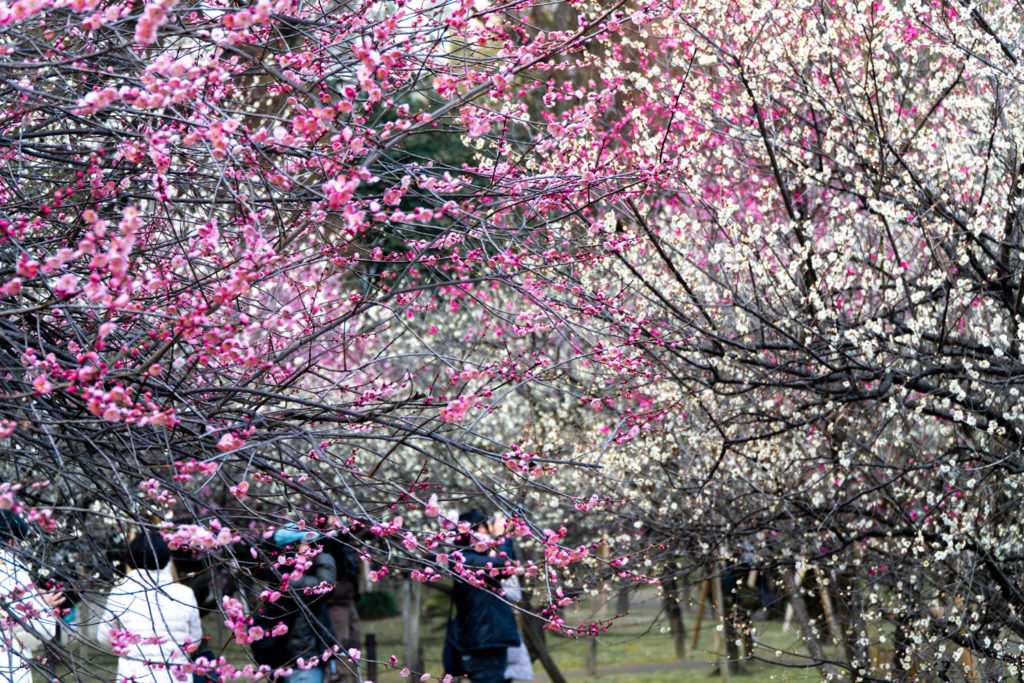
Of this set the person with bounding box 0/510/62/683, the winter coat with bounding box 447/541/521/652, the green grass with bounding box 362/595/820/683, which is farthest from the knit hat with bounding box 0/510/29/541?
the green grass with bounding box 362/595/820/683

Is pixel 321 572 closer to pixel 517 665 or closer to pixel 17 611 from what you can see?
pixel 517 665

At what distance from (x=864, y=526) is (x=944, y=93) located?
2.59 meters

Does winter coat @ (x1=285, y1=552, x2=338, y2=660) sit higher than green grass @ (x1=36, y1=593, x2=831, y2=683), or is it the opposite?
winter coat @ (x1=285, y1=552, x2=338, y2=660)

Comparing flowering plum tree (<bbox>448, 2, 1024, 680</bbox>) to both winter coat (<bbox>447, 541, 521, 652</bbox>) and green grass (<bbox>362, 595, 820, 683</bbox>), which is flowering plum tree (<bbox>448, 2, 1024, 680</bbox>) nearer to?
winter coat (<bbox>447, 541, 521, 652</bbox>)

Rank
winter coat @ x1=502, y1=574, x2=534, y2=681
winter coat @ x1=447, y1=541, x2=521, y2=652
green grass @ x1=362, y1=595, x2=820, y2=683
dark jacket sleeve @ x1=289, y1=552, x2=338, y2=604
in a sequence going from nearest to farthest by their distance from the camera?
1. dark jacket sleeve @ x1=289, y1=552, x2=338, y2=604
2. winter coat @ x1=447, y1=541, x2=521, y2=652
3. winter coat @ x1=502, y1=574, x2=534, y2=681
4. green grass @ x1=362, y1=595, x2=820, y2=683

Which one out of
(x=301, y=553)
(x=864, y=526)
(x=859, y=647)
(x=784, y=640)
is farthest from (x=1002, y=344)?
(x=784, y=640)

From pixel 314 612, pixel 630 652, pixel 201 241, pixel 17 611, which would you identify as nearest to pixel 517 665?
pixel 314 612

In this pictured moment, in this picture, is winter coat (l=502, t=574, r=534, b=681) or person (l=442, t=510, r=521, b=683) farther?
winter coat (l=502, t=574, r=534, b=681)

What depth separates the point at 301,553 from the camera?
368cm

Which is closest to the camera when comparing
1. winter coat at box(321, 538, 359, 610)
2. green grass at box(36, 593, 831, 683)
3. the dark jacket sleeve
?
the dark jacket sleeve

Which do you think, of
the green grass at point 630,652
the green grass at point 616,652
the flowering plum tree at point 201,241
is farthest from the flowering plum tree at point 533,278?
the green grass at point 630,652

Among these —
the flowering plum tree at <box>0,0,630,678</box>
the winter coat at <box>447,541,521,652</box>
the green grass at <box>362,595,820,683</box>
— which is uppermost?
the flowering plum tree at <box>0,0,630,678</box>

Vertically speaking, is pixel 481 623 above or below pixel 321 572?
below

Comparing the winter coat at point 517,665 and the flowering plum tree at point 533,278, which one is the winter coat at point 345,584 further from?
the flowering plum tree at point 533,278
